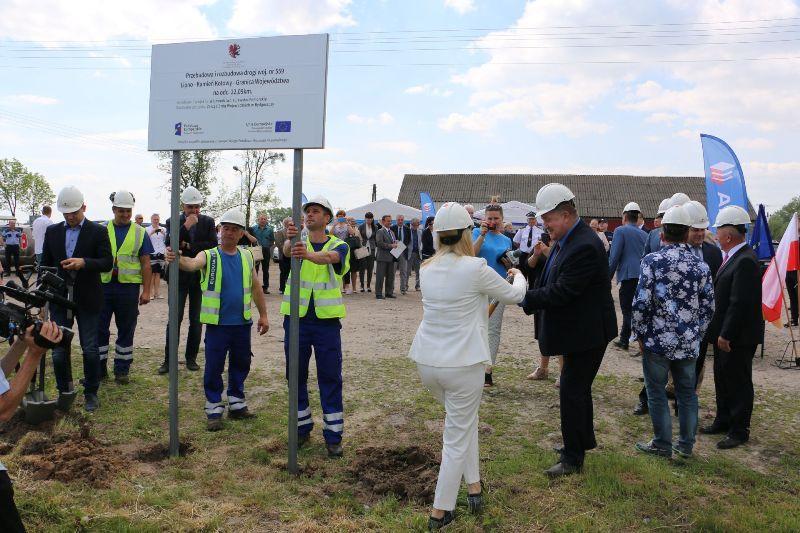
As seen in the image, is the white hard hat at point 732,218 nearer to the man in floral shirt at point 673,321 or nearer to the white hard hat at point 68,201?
the man in floral shirt at point 673,321

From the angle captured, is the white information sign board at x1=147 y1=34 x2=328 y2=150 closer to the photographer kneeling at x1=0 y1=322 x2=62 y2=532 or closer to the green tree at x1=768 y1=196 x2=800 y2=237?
the photographer kneeling at x1=0 y1=322 x2=62 y2=532

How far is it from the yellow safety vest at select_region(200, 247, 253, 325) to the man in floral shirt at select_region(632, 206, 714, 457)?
11.0ft

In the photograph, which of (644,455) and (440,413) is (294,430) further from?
(644,455)

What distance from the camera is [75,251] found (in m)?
5.61

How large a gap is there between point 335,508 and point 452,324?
4.66ft

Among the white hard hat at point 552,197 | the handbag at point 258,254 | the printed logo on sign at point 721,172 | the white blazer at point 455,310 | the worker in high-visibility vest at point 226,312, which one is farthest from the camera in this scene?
the handbag at point 258,254

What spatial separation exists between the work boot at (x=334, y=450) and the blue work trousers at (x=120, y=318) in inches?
119

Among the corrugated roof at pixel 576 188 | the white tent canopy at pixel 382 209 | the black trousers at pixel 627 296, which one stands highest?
the corrugated roof at pixel 576 188

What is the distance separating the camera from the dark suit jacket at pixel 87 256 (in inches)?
220

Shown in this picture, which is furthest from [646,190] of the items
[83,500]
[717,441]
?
[83,500]

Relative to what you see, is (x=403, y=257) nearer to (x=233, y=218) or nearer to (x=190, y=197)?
(x=190, y=197)

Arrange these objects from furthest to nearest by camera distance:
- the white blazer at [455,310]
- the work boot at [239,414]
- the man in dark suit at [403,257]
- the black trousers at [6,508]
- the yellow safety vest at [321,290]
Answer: the man in dark suit at [403,257]
the work boot at [239,414]
the yellow safety vest at [321,290]
the white blazer at [455,310]
the black trousers at [6,508]

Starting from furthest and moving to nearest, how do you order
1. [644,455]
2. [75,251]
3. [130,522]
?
[75,251] < [644,455] < [130,522]

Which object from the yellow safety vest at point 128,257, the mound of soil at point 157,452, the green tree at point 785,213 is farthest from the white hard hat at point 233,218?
the green tree at point 785,213
